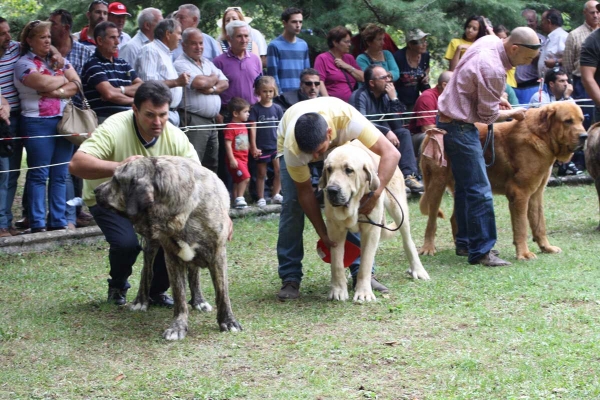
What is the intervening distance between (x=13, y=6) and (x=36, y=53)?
10853mm

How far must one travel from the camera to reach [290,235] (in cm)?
734

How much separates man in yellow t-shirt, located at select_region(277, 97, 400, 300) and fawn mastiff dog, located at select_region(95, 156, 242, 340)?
2.28 feet

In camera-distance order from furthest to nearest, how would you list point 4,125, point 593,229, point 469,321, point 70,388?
point 593,229 < point 4,125 < point 469,321 < point 70,388

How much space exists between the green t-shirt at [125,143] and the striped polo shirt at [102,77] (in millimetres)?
2911

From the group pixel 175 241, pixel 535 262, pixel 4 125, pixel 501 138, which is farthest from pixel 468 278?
pixel 4 125

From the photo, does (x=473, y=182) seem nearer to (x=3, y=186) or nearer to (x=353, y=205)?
(x=353, y=205)

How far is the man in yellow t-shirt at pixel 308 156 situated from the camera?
6.34 meters

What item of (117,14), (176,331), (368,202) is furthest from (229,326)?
(117,14)

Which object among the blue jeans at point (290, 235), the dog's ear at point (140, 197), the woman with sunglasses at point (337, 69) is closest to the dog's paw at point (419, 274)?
the blue jeans at point (290, 235)

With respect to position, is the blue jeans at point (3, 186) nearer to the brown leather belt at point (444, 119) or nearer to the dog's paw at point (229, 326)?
the dog's paw at point (229, 326)

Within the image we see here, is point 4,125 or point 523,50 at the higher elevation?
point 523,50

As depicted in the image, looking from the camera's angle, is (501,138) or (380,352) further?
(501,138)

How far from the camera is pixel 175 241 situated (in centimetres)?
596

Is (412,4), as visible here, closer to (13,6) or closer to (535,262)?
(535,262)
